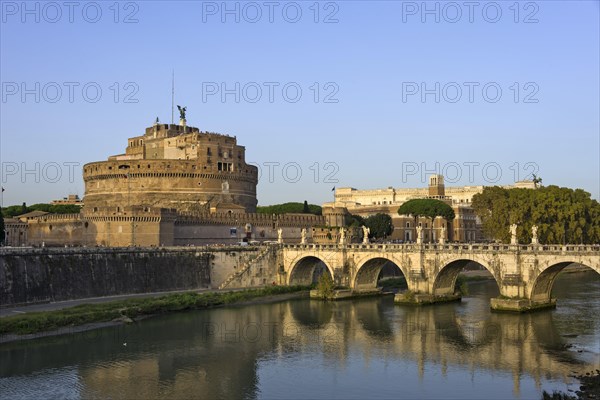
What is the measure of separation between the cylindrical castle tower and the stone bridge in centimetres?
1784

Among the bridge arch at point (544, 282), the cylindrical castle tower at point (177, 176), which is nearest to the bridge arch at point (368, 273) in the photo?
the bridge arch at point (544, 282)

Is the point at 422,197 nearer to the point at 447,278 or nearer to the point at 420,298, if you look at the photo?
the point at 447,278

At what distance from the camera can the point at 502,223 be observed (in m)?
62.5

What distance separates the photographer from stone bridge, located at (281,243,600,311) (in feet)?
147

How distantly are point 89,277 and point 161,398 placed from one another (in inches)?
953

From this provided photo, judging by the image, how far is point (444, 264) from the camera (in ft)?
165

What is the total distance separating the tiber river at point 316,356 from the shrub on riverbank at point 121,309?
1073 mm

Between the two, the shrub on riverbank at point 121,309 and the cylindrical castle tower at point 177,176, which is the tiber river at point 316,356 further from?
the cylindrical castle tower at point 177,176

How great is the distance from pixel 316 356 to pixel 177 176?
45.7 m

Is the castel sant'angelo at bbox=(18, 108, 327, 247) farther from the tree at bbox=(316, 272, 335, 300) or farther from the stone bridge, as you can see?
the tree at bbox=(316, 272, 335, 300)

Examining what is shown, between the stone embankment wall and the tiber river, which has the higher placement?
the stone embankment wall

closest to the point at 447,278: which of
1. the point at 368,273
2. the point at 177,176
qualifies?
the point at 368,273

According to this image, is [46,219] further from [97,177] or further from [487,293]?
[487,293]

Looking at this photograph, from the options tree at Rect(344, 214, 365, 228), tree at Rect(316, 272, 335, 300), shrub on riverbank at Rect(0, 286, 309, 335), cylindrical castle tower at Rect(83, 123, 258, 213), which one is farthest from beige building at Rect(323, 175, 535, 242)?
shrub on riverbank at Rect(0, 286, 309, 335)
